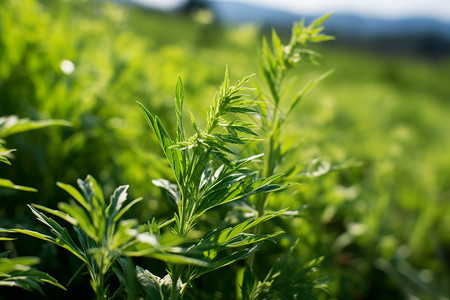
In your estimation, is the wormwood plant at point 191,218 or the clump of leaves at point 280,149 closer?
→ the wormwood plant at point 191,218

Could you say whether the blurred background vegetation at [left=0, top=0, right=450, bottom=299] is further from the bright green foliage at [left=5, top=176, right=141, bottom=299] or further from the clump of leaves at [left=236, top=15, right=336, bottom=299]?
the bright green foliage at [left=5, top=176, right=141, bottom=299]

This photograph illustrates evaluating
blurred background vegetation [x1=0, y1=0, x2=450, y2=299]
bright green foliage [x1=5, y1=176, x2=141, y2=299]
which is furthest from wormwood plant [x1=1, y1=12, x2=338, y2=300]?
blurred background vegetation [x1=0, y1=0, x2=450, y2=299]

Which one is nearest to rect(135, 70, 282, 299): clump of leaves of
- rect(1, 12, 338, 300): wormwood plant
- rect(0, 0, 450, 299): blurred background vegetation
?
rect(1, 12, 338, 300): wormwood plant

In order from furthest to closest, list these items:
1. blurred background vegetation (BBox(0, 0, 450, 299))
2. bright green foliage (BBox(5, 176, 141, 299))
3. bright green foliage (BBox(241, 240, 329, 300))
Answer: blurred background vegetation (BBox(0, 0, 450, 299))
bright green foliage (BBox(241, 240, 329, 300))
bright green foliage (BBox(5, 176, 141, 299))

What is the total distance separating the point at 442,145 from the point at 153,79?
98.7 inches

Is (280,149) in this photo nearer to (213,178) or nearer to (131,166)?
(213,178)

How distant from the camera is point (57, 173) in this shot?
3.73ft

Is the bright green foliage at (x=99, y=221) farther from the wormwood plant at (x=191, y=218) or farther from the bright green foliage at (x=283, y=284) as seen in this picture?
the bright green foliage at (x=283, y=284)

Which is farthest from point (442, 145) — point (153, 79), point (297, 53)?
point (297, 53)

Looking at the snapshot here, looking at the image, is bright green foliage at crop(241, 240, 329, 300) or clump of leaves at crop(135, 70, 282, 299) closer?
clump of leaves at crop(135, 70, 282, 299)

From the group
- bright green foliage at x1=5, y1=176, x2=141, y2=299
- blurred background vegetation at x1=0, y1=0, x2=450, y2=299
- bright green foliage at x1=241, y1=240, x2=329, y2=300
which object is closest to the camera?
bright green foliage at x1=5, y1=176, x2=141, y2=299

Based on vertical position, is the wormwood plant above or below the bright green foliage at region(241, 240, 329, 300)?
above

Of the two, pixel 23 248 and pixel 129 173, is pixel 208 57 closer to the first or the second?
pixel 129 173

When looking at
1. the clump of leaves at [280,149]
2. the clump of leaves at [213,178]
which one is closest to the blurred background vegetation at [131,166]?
the clump of leaves at [280,149]
